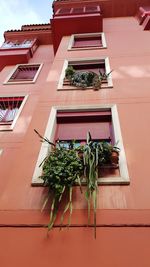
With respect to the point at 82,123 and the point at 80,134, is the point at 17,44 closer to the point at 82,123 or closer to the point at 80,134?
the point at 82,123

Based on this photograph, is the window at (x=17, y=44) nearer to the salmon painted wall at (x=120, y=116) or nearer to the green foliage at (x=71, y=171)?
the salmon painted wall at (x=120, y=116)

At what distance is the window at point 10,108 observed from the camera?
22.4ft

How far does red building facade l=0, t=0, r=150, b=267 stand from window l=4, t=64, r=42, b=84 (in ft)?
0.14

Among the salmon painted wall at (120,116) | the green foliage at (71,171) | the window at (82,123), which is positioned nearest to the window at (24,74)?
the salmon painted wall at (120,116)

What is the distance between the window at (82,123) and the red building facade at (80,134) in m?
0.02

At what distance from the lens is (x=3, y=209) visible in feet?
10.6

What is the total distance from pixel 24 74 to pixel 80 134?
609cm

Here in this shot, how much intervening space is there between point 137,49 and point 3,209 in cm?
661

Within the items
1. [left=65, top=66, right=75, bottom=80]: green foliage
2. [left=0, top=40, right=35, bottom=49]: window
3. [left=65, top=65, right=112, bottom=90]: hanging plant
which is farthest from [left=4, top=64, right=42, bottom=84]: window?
[left=65, top=65, right=112, bottom=90]: hanging plant

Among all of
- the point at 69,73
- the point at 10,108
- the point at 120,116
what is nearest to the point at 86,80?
the point at 69,73

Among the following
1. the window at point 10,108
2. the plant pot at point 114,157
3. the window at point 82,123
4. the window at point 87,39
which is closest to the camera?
the plant pot at point 114,157

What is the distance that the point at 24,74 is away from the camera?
32.2 ft

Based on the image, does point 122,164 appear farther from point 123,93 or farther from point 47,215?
point 123,93
